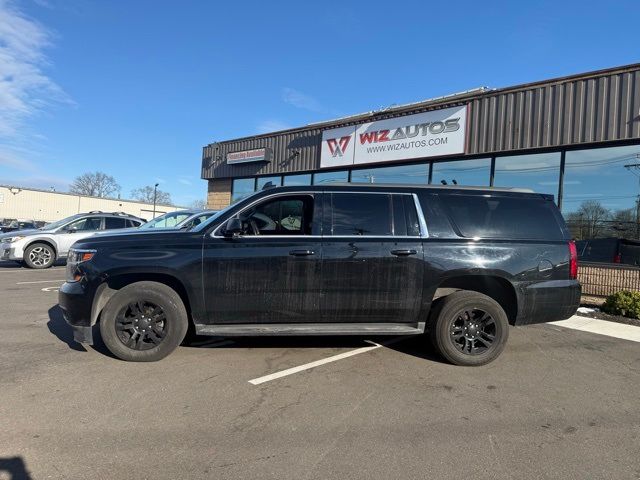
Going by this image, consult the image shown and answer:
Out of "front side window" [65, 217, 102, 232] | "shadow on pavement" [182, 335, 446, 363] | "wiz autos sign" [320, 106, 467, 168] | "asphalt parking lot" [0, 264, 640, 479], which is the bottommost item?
"asphalt parking lot" [0, 264, 640, 479]

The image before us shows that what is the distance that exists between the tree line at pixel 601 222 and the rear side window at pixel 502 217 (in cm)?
586

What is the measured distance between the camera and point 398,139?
43.2 feet

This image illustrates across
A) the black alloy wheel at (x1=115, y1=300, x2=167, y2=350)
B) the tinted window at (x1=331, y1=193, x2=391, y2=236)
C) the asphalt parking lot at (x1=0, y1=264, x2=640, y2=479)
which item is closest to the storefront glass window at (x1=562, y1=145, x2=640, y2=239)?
the asphalt parking lot at (x1=0, y1=264, x2=640, y2=479)

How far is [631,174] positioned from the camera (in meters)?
9.71

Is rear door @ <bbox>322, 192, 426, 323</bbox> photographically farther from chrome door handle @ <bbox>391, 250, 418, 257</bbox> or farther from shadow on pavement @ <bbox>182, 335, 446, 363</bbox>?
shadow on pavement @ <bbox>182, 335, 446, 363</bbox>

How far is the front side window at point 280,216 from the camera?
510 centimetres

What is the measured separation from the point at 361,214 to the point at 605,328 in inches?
198

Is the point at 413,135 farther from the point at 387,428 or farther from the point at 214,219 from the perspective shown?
the point at 387,428

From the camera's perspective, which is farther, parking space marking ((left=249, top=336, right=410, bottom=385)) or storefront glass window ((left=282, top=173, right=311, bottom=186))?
storefront glass window ((left=282, top=173, right=311, bottom=186))

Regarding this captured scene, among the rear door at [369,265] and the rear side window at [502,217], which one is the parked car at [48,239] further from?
the rear side window at [502,217]

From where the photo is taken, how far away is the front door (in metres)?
4.83

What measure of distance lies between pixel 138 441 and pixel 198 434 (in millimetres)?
413

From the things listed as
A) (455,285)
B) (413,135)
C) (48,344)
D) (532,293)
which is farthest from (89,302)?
(413,135)

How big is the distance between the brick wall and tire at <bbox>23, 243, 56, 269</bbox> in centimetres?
708
